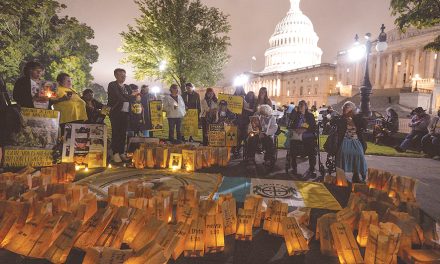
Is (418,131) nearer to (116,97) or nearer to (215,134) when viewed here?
(215,134)

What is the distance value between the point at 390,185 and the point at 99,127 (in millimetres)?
6406

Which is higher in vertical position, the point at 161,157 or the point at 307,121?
the point at 307,121

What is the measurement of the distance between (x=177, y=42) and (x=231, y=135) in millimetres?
21623

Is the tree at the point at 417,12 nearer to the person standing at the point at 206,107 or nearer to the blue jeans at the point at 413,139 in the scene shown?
the blue jeans at the point at 413,139

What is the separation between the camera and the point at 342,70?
77.5 m

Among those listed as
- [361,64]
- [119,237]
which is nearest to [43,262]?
[119,237]

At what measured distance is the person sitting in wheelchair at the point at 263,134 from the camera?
25.2 ft

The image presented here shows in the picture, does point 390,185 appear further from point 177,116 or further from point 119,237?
point 177,116

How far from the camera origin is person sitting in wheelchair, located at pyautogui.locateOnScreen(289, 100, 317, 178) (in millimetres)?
7266

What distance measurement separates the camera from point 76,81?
45.7 meters

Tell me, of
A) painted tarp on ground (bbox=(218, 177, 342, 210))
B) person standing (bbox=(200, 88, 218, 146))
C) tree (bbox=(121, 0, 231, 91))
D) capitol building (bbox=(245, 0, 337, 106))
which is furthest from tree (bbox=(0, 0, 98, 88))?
capitol building (bbox=(245, 0, 337, 106))

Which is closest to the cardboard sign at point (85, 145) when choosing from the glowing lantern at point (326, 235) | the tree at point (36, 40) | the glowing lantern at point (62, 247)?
the glowing lantern at point (62, 247)

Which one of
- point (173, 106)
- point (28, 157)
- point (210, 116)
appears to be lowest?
point (28, 157)

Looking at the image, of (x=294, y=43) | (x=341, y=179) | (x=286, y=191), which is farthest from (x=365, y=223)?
(x=294, y=43)
